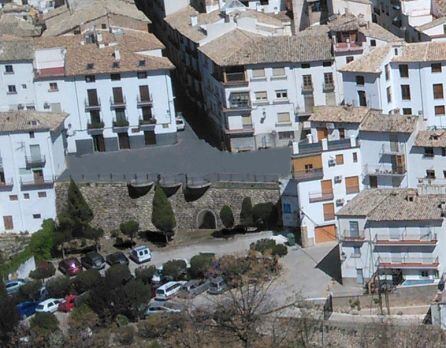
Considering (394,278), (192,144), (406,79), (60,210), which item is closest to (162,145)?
(192,144)

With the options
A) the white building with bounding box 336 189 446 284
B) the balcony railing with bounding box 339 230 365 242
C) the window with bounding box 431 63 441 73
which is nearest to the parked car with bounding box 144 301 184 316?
the white building with bounding box 336 189 446 284

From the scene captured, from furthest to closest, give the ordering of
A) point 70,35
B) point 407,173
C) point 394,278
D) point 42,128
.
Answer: point 70,35 < point 42,128 < point 407,173 < point 394,278

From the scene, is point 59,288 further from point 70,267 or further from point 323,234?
point 323,234

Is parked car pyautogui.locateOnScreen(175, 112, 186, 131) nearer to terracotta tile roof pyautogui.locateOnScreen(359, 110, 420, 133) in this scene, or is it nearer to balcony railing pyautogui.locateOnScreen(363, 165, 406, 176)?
terracotta tile roof pyautogui.locateOnScreen(359, 110, 420, 133)

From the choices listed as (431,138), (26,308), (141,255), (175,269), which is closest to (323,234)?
(431,138)

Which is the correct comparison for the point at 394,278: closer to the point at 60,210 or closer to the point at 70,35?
the point at 60,210

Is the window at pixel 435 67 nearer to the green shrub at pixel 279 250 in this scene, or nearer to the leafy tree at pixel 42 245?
the green shrub at pixel 279 250
